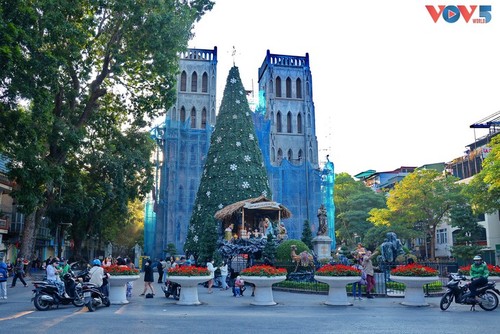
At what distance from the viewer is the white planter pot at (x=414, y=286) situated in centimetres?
1366

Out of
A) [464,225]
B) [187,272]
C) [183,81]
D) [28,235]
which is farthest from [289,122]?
[187,272]

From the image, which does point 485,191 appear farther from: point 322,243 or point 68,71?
point 68,71

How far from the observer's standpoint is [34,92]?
765 inches

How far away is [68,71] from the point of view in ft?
79.2

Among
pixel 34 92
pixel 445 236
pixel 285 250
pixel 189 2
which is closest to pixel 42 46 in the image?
pixel 34 92

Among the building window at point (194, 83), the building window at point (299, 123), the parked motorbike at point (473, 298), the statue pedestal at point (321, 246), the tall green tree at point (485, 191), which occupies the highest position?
the building window at point (194, 83)

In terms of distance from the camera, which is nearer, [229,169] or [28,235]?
[28,235]

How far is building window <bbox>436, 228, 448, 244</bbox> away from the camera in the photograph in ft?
188

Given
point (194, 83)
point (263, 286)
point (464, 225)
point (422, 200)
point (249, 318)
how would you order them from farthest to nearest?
point (194, 83) < point (422, 200) < point (464, 225) < point (263, 286) < point (249, 318)

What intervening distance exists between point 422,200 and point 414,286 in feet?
104

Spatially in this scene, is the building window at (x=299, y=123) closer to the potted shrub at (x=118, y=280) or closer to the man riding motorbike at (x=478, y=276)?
the potted shrub at (x=118, y=280)

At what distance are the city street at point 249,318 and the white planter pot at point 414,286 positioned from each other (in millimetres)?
392

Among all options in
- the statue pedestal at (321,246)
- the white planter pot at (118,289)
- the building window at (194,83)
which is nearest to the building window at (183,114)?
the building window at (194,83)

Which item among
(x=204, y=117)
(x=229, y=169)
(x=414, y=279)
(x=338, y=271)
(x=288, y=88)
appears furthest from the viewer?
(x=288, y=88)
